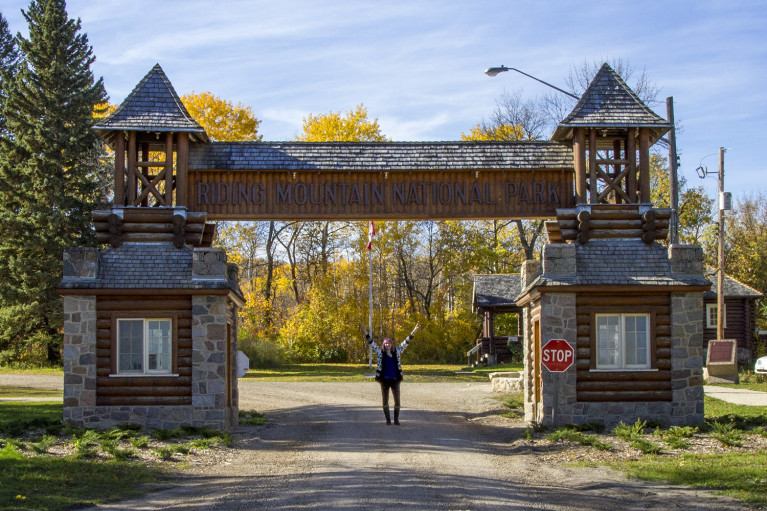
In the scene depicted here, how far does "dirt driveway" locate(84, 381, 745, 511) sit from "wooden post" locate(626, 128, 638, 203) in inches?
240

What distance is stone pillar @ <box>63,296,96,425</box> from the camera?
17.5m

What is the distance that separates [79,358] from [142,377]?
1.41 metres

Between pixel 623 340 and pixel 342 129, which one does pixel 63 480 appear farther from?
pixel 342 129

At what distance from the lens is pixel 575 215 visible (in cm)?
1872

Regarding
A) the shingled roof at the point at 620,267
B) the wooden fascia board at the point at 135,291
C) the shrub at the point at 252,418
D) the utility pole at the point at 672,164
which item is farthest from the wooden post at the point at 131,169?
the utility pole at the point at 672,164

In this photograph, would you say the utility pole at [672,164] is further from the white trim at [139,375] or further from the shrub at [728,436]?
the white trim at [139,375]

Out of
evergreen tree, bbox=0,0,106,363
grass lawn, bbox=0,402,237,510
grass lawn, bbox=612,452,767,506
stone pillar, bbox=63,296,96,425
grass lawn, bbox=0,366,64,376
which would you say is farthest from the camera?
evergreen tree, bbox=0,0,106,363

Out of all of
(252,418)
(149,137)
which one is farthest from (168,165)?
(252,418)

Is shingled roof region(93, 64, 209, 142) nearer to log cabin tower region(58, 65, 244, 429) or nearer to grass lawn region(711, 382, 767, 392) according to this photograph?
log cabin tower region(58, 65, 244, 429)

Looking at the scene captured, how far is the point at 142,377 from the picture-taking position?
17672mm

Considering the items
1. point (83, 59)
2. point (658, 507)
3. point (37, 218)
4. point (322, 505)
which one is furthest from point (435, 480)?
point (83, 59)

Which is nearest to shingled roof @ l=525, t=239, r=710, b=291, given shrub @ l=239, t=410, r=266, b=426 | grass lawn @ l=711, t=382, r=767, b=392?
shrub @ l=239, t=410, r=266, b=426

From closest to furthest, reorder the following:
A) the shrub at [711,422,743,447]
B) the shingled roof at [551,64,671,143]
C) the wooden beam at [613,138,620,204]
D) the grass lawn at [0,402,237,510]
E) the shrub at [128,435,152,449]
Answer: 1. the grass lawn at [0,402,237,510]
2. the shrub at [711,422,743,447]
3. the shrub at [128,435,152,449]
4. the shingled roof at [551,64,671,143]
5. the wooden beam at [613,138,620,204]

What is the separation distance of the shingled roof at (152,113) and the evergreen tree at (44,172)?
18.0m
